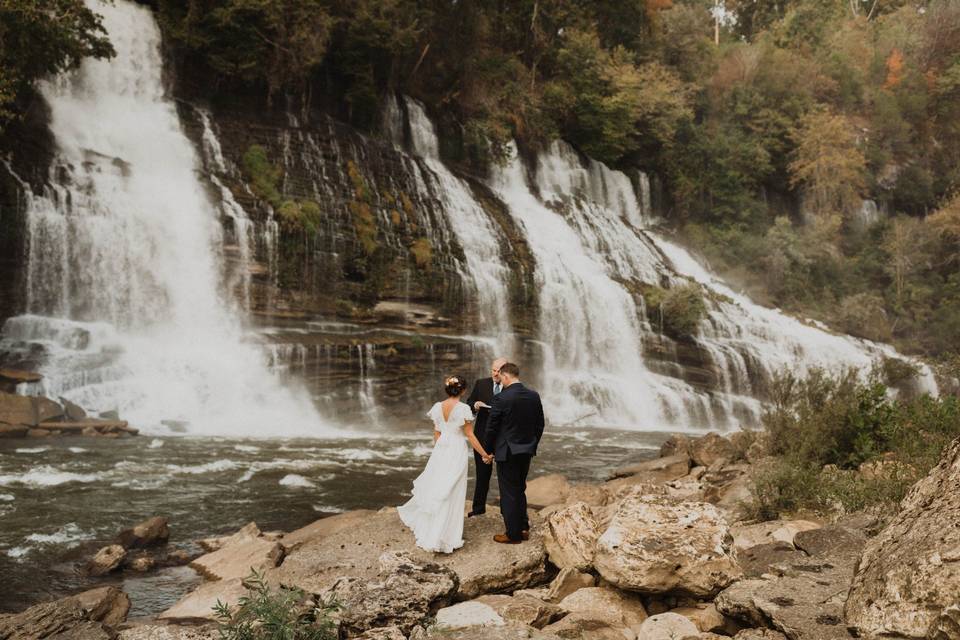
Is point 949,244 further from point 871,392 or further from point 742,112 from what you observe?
point 871,392

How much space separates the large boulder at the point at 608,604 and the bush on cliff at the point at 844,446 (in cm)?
286

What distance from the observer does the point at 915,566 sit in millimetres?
3389

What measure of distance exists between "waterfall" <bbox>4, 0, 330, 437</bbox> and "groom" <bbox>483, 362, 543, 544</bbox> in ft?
39.0

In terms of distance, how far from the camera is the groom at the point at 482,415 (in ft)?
21.5

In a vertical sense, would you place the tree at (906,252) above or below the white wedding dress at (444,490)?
above

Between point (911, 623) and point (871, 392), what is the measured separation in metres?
7.46

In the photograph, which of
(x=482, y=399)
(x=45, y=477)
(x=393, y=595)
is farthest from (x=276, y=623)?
(x=45, y=477)

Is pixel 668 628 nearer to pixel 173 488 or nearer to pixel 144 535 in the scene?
pixel 144 535

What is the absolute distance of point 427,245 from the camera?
23438 mm

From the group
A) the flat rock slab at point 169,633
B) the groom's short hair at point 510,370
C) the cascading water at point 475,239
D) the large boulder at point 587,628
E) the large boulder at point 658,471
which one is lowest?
the large boulder at point 658,471

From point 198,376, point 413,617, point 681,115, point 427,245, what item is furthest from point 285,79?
point 413,617

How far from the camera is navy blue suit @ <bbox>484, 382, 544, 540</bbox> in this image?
6.03m

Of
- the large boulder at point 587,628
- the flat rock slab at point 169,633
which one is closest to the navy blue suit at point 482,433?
the large boulder at point 587,628

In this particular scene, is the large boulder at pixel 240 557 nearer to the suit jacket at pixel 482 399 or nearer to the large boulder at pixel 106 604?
the large boulder at pixel 106 604
